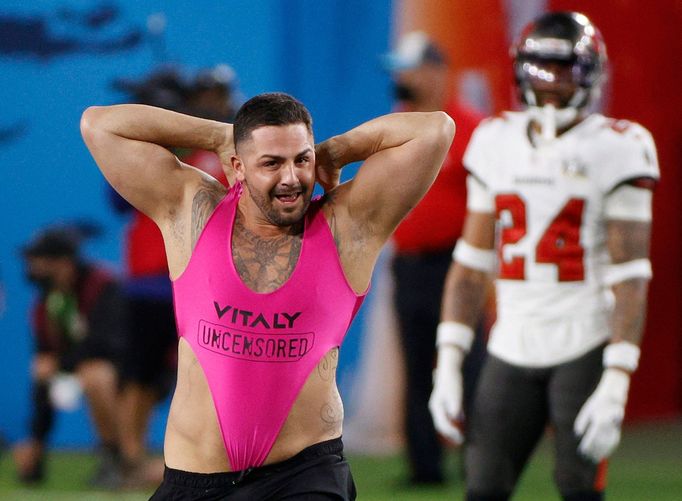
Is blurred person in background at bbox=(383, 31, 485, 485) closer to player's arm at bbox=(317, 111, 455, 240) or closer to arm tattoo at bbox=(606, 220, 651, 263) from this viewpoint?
arm tattoo at bbox=(606, 220, 651, 263)

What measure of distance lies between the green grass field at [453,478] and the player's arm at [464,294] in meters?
2.07

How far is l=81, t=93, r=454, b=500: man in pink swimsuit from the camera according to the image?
10.1 feet

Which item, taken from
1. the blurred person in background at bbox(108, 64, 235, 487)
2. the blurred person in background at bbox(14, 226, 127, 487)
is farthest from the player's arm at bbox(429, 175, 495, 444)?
the blurred person in background at bbox(14, 226, 127, 487)

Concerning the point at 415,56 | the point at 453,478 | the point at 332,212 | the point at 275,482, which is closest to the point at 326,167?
the point at 332,212

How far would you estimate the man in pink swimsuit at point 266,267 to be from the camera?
10.1 feet

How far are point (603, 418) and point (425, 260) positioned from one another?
268 centimetres

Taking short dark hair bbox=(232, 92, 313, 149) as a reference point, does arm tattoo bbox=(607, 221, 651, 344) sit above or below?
below

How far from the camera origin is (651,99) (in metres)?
8.09

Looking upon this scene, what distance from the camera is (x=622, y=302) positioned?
386 cm

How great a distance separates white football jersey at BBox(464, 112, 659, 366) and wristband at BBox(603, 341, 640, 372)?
4.4 inches

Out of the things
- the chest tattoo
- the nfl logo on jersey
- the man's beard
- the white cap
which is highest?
the white cap

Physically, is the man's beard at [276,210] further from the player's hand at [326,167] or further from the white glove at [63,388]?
the white glove at [63,388]

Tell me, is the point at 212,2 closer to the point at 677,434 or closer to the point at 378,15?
the point at 378,15

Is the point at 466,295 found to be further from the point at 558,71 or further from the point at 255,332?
the point at 255,332
